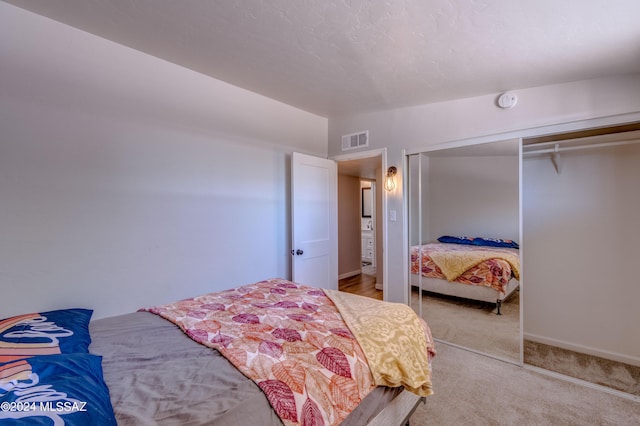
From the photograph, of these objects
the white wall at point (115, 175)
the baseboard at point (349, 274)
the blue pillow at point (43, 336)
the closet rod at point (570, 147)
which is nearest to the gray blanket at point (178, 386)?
the blue pillow at point (43, 336)

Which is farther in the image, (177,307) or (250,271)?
(250,271)

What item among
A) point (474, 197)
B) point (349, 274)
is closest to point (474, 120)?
point (474, 197)

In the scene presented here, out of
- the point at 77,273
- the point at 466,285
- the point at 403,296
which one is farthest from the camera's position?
the point at 403,296

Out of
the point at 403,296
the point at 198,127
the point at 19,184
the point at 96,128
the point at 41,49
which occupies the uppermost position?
the point at 41,49

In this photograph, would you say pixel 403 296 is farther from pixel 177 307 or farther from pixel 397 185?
pixel 177 307

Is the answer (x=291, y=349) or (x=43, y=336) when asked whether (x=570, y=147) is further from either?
(x=43, y=336)

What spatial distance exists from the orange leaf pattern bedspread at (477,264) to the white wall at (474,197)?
0.14 m

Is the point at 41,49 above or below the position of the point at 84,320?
above

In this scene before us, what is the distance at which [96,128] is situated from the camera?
2025 millimetres

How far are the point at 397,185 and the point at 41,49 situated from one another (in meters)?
3.13

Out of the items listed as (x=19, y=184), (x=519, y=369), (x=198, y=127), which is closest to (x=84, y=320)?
(x=19, y=184)

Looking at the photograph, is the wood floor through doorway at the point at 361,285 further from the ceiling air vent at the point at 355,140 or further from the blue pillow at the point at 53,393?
the blue pillow at the point at 53,393

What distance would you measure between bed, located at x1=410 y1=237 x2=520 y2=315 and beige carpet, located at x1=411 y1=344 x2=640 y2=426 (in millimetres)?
672

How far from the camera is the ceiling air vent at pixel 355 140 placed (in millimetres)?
3533
